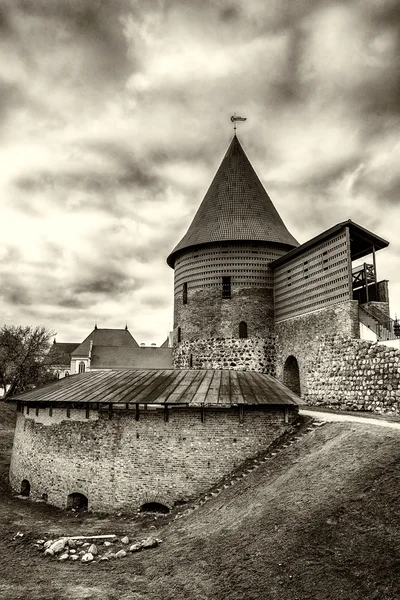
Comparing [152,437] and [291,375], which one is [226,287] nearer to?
[291,375]

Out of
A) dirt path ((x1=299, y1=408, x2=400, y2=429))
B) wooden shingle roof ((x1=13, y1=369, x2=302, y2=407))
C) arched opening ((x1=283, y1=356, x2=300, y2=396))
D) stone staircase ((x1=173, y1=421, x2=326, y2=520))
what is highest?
arched opening ((x1=283, y1=356, x2=300, y2=396))

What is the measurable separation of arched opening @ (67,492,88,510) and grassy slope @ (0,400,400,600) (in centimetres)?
279

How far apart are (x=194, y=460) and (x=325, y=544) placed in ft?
20.8

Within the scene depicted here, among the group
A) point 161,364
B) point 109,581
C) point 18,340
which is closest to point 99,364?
point 161,364

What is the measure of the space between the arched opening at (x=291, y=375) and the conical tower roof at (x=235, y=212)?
623 cm

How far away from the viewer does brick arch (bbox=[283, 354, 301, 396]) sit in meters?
21.2

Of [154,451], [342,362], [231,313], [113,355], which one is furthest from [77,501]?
[113,355]

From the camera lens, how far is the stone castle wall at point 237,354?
22078 mm

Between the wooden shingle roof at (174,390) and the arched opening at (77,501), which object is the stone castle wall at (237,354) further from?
the arched opening at (77,501)

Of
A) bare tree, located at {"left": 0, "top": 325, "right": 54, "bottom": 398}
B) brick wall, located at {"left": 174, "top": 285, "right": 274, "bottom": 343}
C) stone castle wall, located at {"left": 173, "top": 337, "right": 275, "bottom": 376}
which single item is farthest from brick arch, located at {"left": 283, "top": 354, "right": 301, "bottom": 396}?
bare tree, located at {"left": 0, "top": 325, "right": 54, "bottom": 398}

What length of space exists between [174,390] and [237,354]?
8.78m

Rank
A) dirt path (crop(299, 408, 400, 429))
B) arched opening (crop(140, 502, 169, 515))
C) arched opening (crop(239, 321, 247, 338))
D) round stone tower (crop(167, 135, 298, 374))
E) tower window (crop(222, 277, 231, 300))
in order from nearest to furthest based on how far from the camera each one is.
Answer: dirt path (crop(299, 408, 400, 429)) → arched opening (crop(140, 502, 169, 515)) → round stone tower (crop(167, 135, 298, 374)) → arched opening (crop(239, 321, 247, 338)) → tower window (crop(222, 277, 231, 300))

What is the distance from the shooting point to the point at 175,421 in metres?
13.2

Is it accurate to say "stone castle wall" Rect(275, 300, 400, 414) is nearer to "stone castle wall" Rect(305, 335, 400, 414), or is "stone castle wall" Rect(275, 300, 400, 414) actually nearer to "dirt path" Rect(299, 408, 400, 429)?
"stone castle wall" Rect(305, 335, 400, 414)
